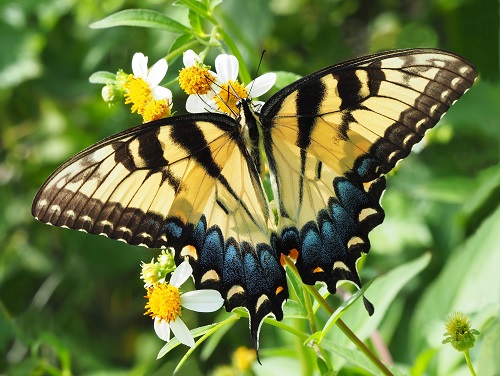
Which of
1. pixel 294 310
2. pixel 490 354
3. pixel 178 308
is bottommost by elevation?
pixel 490 354

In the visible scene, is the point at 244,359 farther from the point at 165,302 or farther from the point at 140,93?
the point at 140,93

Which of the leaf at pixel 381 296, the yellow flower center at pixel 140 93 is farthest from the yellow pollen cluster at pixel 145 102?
the leaf at pixel 381 296

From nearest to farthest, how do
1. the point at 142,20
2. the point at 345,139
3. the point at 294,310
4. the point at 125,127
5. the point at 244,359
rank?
the point at 294,310
the point at 345,139
the point at 142,20
the point at 244,359
the point at 125,127

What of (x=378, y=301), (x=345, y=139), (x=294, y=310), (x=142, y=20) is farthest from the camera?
(x=378, y=301)

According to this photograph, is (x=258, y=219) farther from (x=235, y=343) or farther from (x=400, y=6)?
(x=400, y=6)

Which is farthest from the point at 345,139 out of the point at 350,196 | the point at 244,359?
the point at 244,359

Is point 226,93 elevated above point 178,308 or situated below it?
above
